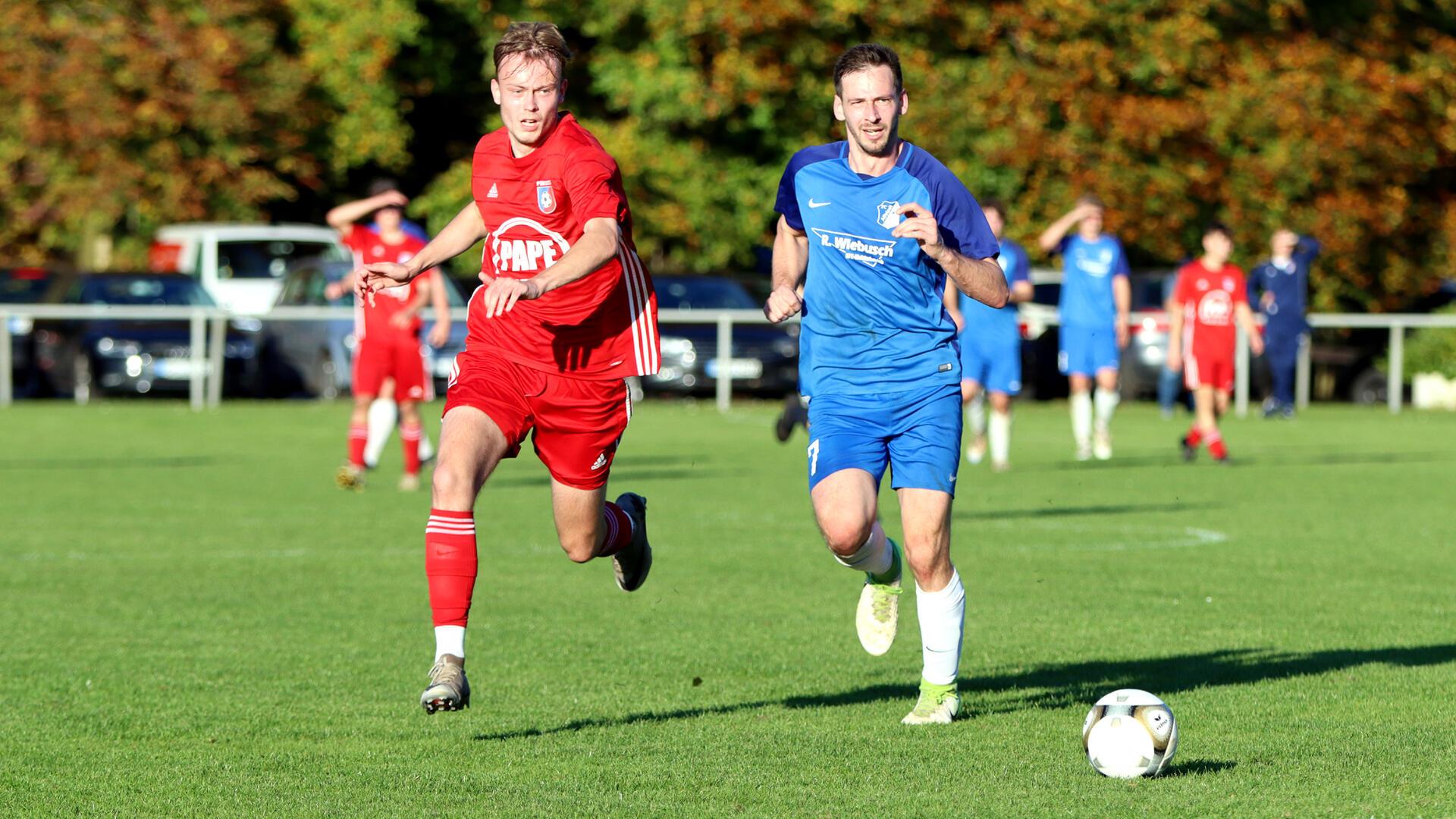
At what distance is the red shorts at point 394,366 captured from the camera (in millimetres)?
15656

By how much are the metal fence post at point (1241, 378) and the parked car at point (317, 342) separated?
9.93 meters

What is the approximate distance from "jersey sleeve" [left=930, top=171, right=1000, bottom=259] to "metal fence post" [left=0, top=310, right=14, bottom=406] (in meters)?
22.7

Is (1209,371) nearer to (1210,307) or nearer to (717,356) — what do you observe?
(1210,307)

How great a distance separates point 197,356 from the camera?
28078 millimetres

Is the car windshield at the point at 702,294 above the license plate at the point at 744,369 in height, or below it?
above

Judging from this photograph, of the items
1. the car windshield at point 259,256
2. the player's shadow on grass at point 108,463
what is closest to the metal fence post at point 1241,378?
the car windshield at point 259,256

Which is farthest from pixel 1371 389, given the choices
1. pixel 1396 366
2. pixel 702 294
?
pixel 702 294

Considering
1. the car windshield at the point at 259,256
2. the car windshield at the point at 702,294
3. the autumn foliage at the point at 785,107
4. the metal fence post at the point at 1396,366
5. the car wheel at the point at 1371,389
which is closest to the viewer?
the car windshield at the point at 702,294

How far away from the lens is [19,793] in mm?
6004

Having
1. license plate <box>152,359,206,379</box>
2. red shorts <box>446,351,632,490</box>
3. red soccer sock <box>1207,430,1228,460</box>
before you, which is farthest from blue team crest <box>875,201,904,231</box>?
license plate <box>152,359,206,379</box>

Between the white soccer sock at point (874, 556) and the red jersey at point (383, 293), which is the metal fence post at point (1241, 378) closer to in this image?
the red jersey at point (383, 293)

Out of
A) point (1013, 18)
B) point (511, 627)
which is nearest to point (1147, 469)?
point (511, 627)

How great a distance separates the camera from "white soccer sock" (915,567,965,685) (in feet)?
22.9

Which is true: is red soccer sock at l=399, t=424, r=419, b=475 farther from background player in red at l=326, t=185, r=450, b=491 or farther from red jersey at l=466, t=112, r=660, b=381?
red jersey at l=466, t=112, r=660, b=381
